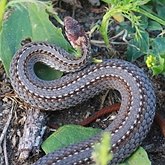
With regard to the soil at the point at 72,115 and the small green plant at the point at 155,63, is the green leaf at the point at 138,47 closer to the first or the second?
the soil at the point at 72,115

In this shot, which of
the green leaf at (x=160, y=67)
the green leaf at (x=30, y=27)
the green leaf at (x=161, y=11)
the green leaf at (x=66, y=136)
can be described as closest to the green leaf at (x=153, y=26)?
the green leaf at (x=161, y=11)

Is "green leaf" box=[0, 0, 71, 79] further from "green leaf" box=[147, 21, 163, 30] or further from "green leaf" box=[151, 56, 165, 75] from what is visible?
"green leaf" box=[151, 56, 165, 75]

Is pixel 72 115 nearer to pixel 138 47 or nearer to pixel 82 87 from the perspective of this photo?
pixel 82 87

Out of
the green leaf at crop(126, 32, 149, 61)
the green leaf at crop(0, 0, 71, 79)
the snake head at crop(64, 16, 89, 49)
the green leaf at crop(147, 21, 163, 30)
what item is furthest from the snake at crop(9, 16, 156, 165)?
the green leaf at crop(147, 21, 163, 30)

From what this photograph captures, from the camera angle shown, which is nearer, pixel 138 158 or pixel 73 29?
pixel 138 158

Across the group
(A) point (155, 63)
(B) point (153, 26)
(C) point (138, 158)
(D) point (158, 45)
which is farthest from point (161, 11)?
(C) point (138, 158)

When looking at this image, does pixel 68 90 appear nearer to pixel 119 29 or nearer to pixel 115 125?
pixel 115 125
